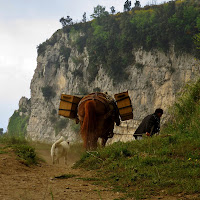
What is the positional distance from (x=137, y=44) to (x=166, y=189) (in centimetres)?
4616

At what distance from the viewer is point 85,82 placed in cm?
5878

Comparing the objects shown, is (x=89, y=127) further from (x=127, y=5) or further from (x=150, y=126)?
(x=127, y=5)

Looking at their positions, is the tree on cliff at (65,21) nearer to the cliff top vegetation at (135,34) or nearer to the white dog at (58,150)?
the cliff top vegetation at (135,34)

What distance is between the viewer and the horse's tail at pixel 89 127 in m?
9.09

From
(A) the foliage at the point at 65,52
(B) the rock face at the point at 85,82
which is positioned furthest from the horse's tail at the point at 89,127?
(A) the foliage at the point at 65,52

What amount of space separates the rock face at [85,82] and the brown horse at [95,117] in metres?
25.2

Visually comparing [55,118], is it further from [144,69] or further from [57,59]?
[144,69]

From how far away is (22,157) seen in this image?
7523 mm

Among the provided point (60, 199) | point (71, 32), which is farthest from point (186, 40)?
point (60, 199)

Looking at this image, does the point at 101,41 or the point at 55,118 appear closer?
the point at 101,41

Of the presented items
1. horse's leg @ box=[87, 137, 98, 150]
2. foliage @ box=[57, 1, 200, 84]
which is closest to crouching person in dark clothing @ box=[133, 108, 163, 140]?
horse's leg @ box=[87, 137, 98, 150]

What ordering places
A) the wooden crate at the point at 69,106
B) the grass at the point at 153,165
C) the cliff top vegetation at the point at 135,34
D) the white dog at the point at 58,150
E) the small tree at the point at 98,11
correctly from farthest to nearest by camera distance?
1. the small tree at the point at 98,11
2. the cliff top vegetation at the point at 135,34
3. the wooden crate at the point at 69,106
4. the white dog at the point at 58,150
5. the grass at the point at 153,165

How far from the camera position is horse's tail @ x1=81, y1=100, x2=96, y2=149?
29.8ft

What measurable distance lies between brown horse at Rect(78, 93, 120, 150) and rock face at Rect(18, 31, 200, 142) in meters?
25.2
